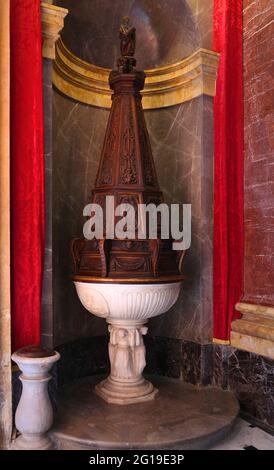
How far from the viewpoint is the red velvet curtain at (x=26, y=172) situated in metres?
2.90

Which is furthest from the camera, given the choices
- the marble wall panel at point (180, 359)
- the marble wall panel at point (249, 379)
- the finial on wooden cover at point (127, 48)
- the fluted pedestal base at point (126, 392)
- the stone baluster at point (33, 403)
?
the marble wall panel at point (180, 359)

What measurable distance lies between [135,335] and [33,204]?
1234 millimetres

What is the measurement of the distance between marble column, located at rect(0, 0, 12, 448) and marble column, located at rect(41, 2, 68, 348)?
33 centimetres

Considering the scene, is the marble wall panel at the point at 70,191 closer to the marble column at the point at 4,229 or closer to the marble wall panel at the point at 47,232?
the marble wall panel at the point at 47,232

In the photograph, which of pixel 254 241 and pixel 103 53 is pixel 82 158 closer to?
pixel 103 53

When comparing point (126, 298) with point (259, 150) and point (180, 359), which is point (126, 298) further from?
point (259, 150)

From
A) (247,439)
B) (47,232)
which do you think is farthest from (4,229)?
(247,439)

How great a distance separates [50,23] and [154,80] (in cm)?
139

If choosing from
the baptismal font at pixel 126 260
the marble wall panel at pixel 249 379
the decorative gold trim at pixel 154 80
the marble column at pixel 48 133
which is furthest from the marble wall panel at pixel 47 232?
the marble wall panel at pixel 249 379

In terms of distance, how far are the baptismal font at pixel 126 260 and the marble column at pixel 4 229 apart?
2.08ft

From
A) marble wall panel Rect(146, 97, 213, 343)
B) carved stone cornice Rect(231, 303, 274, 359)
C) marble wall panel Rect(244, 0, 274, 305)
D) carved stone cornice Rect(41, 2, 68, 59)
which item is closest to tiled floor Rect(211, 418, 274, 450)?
carved stone cornice Rect(231, 303, 274, 359)

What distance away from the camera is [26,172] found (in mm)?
2941

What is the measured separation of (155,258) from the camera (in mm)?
3189
